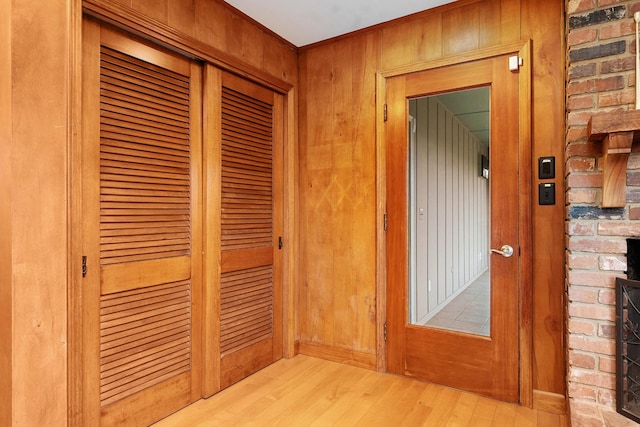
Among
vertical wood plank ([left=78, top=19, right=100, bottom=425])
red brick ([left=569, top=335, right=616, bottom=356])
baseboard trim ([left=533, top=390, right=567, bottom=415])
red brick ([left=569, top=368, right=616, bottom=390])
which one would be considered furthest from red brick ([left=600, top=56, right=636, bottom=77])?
vertical wood plank ([left=78, top=19, right=100, bottom=425])

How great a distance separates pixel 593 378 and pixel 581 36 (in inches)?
63.3

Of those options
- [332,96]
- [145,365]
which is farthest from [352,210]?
[145,365]

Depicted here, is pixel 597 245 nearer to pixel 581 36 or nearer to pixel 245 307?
pixel 581 36

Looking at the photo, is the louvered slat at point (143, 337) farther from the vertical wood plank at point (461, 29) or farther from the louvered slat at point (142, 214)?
the vertical wood plank at point (461, 29)

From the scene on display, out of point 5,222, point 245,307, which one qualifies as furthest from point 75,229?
point 245,307

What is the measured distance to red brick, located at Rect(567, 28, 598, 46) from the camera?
66.9 inches

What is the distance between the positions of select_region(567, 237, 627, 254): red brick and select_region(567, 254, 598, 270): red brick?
33 mm

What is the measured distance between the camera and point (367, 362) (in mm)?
2629

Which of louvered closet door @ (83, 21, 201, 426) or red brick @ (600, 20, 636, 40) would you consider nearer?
red brick @ (600, 20, 636, 40)

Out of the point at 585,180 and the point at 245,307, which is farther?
the point at 245,307

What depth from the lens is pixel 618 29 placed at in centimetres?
164

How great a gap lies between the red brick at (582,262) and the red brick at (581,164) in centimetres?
41

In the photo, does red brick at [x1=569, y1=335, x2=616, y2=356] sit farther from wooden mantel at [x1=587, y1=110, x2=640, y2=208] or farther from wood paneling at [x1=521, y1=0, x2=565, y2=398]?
wooden mantel at [x1=587, y1=110, x2=640, y2=208]

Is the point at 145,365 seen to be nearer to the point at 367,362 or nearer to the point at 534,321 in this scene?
the point at 367,362
